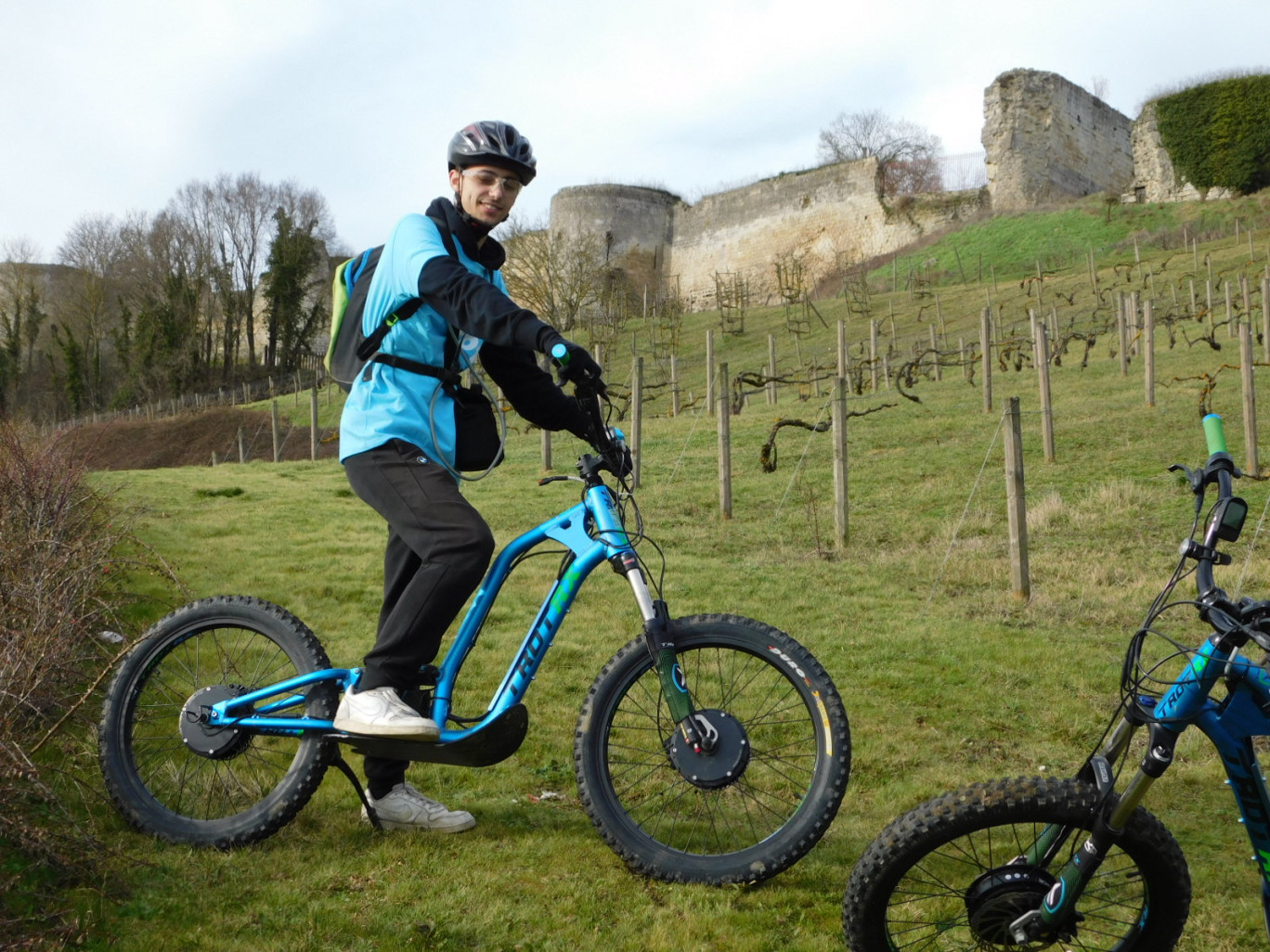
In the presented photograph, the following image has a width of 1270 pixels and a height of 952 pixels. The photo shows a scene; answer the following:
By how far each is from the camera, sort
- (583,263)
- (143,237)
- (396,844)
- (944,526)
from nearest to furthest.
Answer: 1. (396,844)
2. (944,526)
3. (583,263)
4. (143,237)

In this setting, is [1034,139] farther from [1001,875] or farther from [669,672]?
[1001,875]

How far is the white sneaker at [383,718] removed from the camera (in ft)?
10.6

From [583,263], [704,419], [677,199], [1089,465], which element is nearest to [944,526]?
[1089,465]

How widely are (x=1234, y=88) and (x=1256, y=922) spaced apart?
4662cm

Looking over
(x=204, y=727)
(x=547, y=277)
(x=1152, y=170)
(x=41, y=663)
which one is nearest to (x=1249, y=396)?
(x=204, y=727)

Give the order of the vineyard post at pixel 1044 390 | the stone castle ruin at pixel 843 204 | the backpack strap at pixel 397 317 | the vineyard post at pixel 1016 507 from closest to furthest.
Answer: the backpack strap at pixel 397 317, the vineyard post at pixel 1016 507, the vineyard post at pixel 1044 390, the stone castle ruin at pixel 843 204

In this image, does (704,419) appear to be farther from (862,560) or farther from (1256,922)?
(1256,922)

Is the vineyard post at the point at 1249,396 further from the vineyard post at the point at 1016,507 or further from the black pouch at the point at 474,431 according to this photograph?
the black pouch at the point at 474,431

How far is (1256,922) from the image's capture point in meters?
3.05

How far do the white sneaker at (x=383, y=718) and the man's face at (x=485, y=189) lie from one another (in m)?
1.54

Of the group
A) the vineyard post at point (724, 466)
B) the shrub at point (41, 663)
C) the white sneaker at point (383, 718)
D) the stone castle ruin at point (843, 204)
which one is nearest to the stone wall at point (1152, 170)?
the stone castle ruin at point (843, 204)

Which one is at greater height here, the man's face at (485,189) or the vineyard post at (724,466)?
the man's face at (485,189)

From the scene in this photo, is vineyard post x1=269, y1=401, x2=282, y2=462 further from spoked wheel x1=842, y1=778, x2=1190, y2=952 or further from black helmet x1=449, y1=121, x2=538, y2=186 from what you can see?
spoked wheel x1=842, y1=778, x2=1190, y2=952

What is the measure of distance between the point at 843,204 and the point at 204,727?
52846 millimetres
